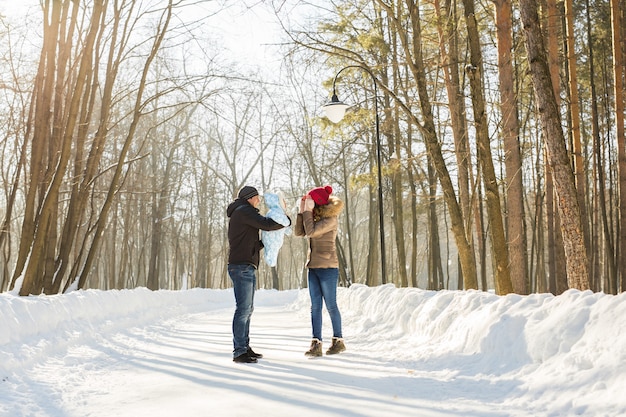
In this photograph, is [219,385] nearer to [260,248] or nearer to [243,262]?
[243,262]

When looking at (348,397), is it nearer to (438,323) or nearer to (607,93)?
(438,323)

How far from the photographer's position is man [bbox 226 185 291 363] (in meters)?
6.62

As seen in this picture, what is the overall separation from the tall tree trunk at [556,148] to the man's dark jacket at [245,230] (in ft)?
12.8

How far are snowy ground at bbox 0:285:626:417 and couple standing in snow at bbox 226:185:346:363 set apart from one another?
35cm

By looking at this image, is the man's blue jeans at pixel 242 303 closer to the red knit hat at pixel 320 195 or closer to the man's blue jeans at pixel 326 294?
the man's blue jeans at pixel 326 294

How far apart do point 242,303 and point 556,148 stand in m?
4.73

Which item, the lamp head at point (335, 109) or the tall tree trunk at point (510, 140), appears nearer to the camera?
the tall tree trunk at point (510, 140)

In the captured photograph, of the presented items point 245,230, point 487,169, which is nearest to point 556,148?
point 487,169

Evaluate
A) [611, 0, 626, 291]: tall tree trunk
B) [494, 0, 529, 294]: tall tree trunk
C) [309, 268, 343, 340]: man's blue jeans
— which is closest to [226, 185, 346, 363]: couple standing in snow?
[309, 268, 343, 340]: man's blue jeans

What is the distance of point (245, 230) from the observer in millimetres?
6812

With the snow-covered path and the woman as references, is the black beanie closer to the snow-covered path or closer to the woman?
the woman

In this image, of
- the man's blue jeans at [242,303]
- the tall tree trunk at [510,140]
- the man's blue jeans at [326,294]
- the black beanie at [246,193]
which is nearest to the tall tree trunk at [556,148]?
the tall tree trunk at [510,140]

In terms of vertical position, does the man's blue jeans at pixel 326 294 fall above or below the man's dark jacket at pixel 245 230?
below

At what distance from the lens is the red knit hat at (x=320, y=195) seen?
23.7 feet
